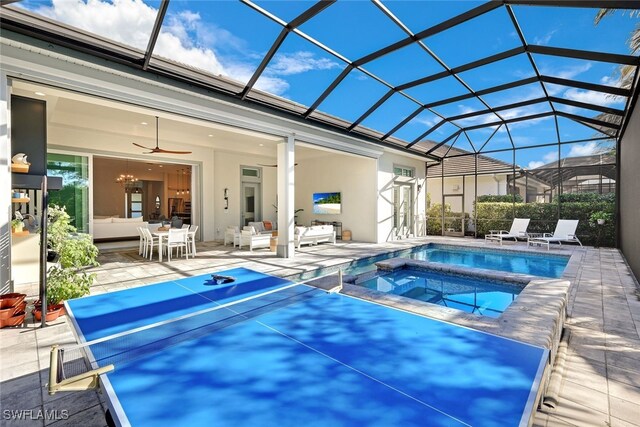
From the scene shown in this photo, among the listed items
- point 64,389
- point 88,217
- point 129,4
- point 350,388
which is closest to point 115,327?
point 64,389

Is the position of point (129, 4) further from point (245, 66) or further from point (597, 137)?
point (597, 137)

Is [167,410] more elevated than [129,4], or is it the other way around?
[129,4]

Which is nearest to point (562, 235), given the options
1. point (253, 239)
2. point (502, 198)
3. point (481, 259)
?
point (481, 259)

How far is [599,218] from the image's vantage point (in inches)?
443

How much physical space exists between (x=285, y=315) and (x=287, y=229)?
557 centimetres

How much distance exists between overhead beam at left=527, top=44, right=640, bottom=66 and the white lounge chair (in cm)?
700

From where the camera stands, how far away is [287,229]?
8.56m

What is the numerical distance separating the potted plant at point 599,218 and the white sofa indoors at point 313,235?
976cm

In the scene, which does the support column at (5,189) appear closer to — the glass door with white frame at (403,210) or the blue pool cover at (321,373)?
the blue pool cover at (321,373)

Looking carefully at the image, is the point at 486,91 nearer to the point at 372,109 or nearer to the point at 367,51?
the point at 372,109

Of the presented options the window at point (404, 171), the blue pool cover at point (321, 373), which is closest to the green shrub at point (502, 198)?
the window at point (404, 171)

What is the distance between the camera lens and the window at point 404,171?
543 inches

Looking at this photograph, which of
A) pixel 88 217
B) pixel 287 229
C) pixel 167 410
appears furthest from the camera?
pixel 88 217

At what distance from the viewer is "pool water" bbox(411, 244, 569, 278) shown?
8.77 metres
